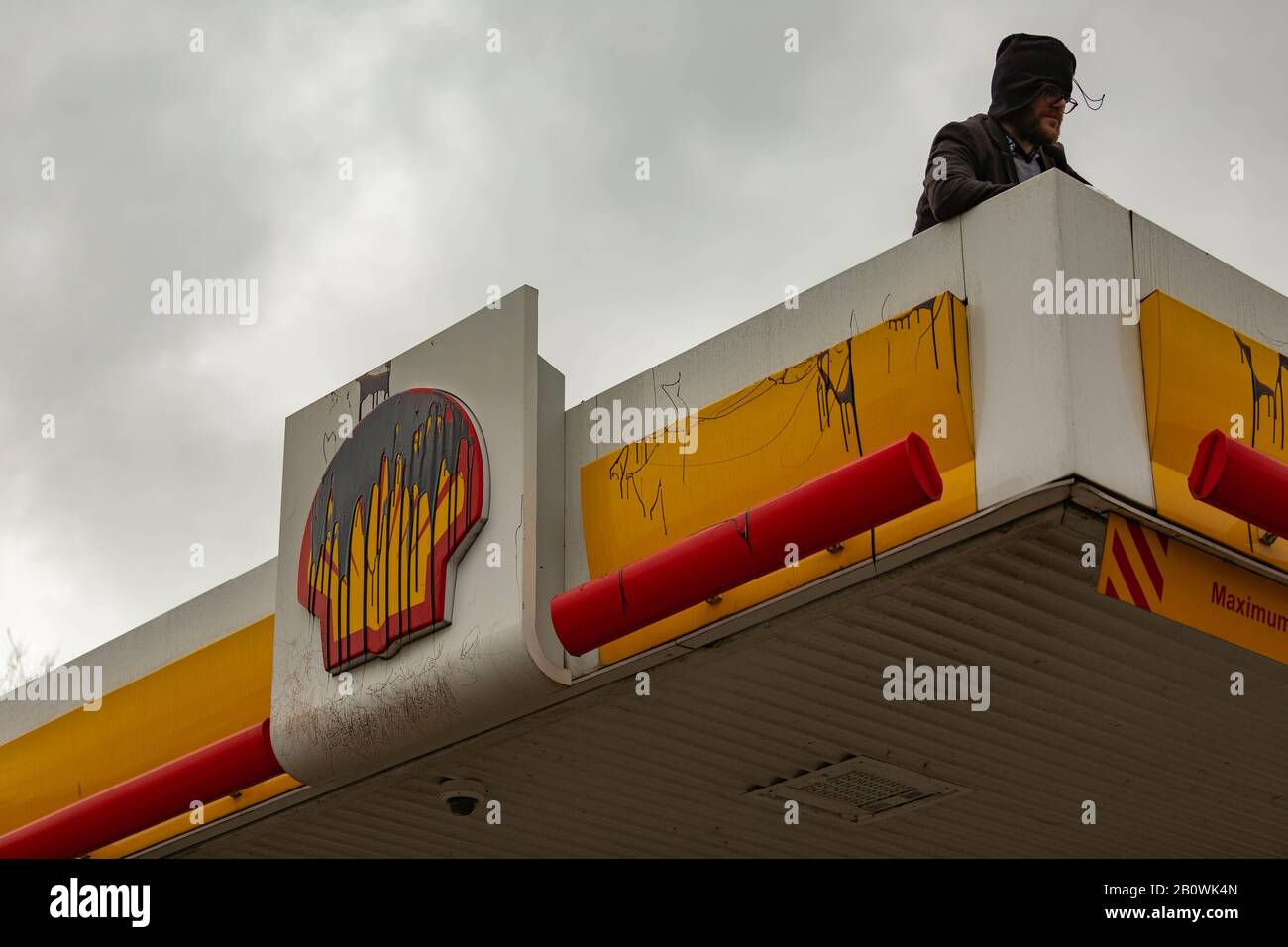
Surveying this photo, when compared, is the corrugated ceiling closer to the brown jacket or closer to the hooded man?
the brown jacket

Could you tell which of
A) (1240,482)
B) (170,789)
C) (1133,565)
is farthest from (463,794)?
(1240,482)

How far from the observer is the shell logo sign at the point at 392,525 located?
1095 centimetres

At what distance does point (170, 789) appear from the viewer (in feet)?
38.4

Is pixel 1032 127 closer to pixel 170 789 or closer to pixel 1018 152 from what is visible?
pixel 1018 152

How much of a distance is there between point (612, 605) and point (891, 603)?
1.43 metres

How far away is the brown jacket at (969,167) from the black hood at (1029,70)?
0.53ft

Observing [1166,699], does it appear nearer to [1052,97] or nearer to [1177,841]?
[1177,841]

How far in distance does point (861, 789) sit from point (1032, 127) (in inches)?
169

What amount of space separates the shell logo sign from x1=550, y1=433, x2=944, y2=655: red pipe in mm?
1341

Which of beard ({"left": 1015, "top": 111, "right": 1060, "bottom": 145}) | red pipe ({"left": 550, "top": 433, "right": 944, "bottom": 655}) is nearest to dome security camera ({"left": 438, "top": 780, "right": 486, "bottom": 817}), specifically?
red pipe ({"left": 550, "top": 433, "right": 944, "bottom": 655})

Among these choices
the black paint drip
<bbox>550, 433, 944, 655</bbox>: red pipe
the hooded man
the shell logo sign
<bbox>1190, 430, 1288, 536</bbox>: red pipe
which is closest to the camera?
<bbox>1190, 430, 1288, 536</bbox>: red pipe

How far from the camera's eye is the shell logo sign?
10953mm
